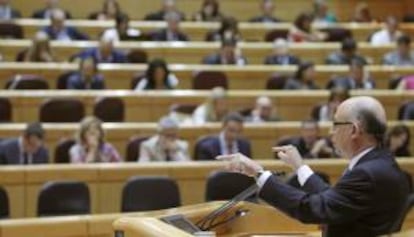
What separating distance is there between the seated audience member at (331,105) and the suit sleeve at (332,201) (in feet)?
13.7

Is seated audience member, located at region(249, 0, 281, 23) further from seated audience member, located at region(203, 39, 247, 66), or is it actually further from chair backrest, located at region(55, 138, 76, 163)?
chair backrest, located at region(55, 138, 76, 163)

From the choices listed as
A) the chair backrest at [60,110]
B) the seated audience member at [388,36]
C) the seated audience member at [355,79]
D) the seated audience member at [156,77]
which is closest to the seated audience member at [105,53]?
the seated audience member at [156,77]

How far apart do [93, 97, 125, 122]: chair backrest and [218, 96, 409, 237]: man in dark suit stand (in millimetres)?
4186

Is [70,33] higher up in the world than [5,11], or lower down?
lower down

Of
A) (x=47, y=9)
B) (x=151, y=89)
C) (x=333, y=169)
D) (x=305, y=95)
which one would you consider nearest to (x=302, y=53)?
(x=305, y=95)

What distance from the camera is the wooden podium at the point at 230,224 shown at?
8.32 ft

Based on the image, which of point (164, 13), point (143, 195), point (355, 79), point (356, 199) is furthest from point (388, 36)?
point (356, 199)

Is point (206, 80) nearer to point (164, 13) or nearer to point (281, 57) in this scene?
point (281, 57)

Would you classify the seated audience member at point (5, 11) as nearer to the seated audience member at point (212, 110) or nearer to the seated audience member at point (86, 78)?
the seated audience member at point (86, 78)

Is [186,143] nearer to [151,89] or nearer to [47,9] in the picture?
[151,89]

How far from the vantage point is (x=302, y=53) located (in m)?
8.43

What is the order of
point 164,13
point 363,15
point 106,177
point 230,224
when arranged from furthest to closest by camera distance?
point 363,15 → point 164,13 → point 106,177 → point 230,224

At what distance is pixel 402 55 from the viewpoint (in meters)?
8.28

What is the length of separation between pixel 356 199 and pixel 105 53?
219 inches
